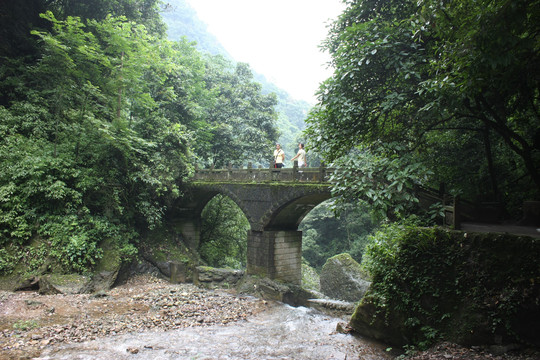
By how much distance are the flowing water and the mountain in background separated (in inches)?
2348

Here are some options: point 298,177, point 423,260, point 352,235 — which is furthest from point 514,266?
point 352,235

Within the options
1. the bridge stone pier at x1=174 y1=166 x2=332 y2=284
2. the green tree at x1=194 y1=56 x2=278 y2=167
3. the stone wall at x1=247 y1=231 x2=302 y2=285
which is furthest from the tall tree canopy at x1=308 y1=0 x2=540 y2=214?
the green tree at x1=194 y1=56 x2=278 y2=167

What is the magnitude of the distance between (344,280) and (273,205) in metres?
6.09

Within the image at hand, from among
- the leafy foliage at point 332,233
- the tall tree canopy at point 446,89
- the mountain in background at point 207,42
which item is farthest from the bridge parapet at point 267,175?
the mountain in background at point 207,42

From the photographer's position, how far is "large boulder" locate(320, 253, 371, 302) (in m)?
16.8

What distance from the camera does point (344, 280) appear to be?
17.1 m

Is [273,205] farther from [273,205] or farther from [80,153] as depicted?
[80,153]

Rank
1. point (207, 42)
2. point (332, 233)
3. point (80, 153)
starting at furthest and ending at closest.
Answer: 1. point (207, 42)
2. point (332, 233)
3. point (80, 153)

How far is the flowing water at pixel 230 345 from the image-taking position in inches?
263

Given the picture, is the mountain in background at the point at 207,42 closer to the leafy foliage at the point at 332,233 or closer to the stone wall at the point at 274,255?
the leafy foliage at the point at 332,233

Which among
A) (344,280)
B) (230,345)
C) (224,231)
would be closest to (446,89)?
(230,345)

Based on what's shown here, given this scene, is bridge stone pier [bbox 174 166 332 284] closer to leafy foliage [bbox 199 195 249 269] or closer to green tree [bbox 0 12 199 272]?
green tree [bbox 0 12 199 272]

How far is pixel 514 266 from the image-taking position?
520 cm

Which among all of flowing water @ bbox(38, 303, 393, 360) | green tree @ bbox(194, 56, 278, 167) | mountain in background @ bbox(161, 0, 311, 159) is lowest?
flowing water @ bbox(38, 303, 393, 360)
